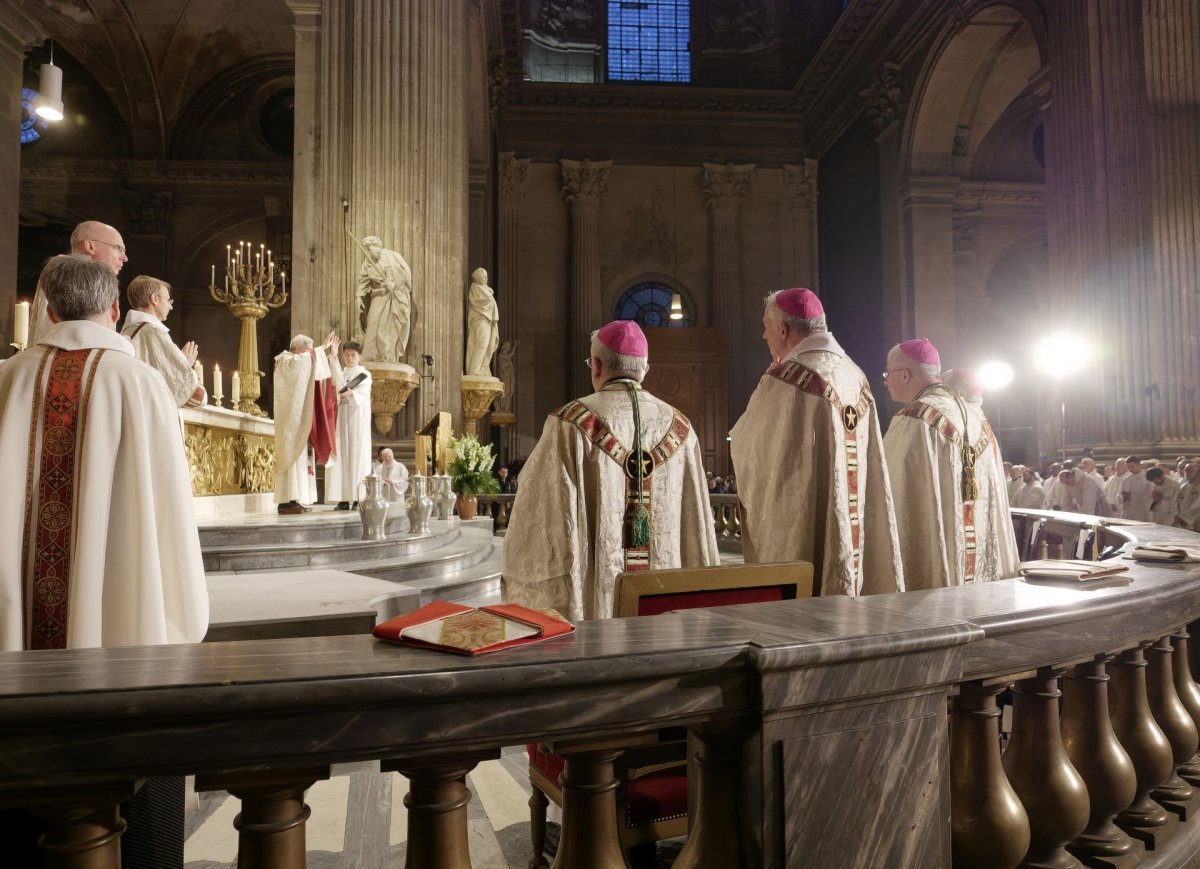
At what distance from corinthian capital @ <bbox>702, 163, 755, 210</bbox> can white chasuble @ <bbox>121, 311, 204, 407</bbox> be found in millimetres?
18578

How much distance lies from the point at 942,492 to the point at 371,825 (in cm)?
307

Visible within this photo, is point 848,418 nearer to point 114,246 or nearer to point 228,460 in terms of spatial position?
point 114,246

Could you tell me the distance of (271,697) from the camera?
1.04 meters

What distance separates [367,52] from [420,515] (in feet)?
23.8

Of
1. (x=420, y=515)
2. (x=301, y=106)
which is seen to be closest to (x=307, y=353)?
(x=420, y=515)

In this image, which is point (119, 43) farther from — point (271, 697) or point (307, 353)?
point (271, 697)

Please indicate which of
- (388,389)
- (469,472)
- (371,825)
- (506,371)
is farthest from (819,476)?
(506,371)

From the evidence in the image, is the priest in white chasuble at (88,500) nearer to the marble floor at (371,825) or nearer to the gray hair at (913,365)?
the marble floor at (371,825)

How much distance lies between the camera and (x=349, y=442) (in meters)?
8.83

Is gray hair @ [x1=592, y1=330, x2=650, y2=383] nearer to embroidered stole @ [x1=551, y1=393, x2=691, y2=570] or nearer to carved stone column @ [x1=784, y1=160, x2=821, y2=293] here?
embroidered stole @ [x1=551, y1=393, x2=691, y2=570]

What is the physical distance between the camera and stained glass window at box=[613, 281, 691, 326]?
22938 millimetres

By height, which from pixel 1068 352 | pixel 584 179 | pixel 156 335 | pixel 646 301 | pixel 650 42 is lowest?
pixel 156 335

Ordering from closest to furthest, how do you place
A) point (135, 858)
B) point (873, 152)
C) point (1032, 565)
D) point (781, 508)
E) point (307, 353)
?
point (135, 858)
point (1032, 565)
point (781, 508)
point (307, 353)
point (873, 152)

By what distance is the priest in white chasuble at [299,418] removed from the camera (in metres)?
7.95
